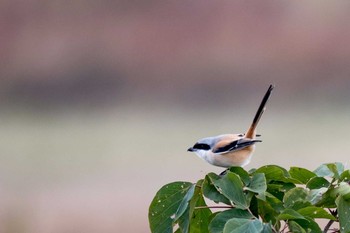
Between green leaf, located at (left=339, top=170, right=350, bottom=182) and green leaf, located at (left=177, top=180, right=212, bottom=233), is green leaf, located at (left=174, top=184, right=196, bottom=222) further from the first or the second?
green leaf, located at (left=339, top=170, right=350, bottom=182)

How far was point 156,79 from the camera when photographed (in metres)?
6.55

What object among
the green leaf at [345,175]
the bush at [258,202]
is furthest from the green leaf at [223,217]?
the green leaf at [345,175]

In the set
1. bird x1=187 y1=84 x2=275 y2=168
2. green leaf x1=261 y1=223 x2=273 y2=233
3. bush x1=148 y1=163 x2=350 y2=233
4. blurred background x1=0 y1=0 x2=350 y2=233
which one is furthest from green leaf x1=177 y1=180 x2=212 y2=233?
blurred background x1=0 y1=0 x2=350 y2=233

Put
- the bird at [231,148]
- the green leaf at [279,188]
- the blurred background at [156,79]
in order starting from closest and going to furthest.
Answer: the green leaf at [279,188]
the bird at [231,148]
the blurred background at [156,79]

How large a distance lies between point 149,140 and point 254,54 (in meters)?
0.96

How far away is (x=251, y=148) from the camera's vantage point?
5.28 feet

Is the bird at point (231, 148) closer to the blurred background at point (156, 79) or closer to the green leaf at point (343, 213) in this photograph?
the green leaf at point (343, 213)

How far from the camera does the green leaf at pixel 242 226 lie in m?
0.87

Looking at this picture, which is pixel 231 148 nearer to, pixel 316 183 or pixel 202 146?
pixel 202 146

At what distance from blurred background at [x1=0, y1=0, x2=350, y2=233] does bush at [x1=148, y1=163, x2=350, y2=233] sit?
4.19 meters

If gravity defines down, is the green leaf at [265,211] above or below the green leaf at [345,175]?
below

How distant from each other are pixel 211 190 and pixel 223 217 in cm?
6

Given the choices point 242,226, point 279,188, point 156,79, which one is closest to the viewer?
point 242,226

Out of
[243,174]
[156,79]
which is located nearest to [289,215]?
[243,174]
